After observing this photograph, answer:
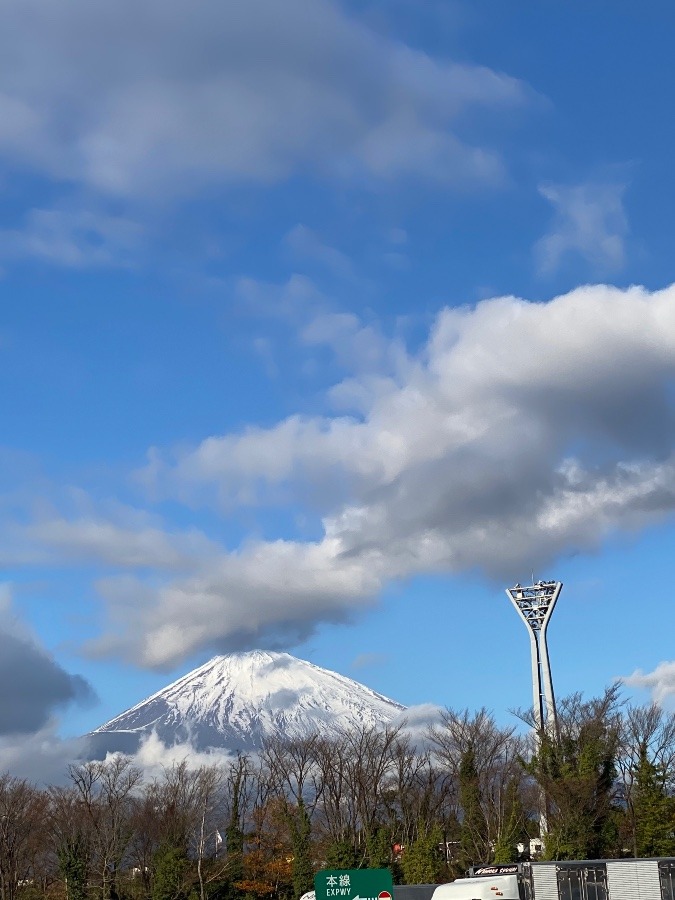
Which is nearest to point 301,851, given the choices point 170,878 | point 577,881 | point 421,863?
point 170,878

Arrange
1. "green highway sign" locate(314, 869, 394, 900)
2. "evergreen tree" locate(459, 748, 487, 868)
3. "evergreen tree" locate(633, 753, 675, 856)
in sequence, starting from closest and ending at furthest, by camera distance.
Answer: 1. "green highway sign" locate(314, 869, 394, 900)
2. "evergreen tree" locate(633, 753, 675, 856)
3. "evergreen tree" locate(459, 748, 487, 868)

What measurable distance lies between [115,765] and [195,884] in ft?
87.8

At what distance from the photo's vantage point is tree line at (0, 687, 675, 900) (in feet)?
299

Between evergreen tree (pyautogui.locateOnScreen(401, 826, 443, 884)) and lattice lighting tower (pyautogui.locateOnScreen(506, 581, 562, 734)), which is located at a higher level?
lattice lighting tower (pyautogui.locateOnScreen(506, 581, 562, 734))

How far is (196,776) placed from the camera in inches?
5037

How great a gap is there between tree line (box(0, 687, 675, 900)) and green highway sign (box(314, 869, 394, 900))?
6888 centimetres

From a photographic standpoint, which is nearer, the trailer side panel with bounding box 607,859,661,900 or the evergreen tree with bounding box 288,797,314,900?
the trailer side panel with bounding box 607,859,661,900

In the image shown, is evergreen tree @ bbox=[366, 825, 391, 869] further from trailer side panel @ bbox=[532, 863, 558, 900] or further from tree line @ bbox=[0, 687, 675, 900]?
trailer side panel @ bbox=[532, 863, 558, 900]

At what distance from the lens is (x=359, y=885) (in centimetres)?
2303

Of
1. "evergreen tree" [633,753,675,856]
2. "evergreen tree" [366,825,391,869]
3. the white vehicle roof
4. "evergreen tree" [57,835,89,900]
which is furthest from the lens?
"evergreen tree" [366,825,391,869]

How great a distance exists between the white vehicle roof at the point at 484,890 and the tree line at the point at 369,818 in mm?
Answer: 30351

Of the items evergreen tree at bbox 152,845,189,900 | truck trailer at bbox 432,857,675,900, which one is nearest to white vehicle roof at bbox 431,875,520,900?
truck trailer at bbox 432,857,675,900

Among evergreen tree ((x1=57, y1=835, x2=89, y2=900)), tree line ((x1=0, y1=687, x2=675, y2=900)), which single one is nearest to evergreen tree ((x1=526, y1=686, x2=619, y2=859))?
tree line ((x1=0, y1=687, x2=675, y2=900))

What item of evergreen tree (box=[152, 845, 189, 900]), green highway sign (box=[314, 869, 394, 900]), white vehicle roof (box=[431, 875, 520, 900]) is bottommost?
evergreen tree (box=[152, 845, 189, 900])
